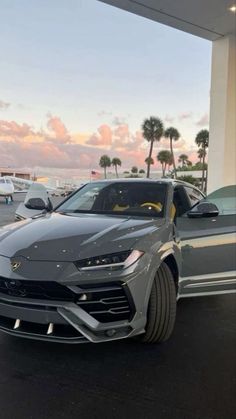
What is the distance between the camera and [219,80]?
1000cm

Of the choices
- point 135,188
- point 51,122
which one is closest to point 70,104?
point 51,122

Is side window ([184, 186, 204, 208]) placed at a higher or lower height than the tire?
higher

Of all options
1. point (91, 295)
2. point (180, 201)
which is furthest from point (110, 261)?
point (180, 201)

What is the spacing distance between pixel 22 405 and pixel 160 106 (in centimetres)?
1492

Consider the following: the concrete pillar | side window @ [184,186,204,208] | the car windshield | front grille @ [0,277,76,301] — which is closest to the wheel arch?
the car windshield

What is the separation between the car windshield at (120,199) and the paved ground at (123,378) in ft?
3.97

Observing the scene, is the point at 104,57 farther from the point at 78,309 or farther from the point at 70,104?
the point at 78,309

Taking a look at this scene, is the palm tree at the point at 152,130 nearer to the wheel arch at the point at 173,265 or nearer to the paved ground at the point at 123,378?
the wheel arch at the point at 173,265

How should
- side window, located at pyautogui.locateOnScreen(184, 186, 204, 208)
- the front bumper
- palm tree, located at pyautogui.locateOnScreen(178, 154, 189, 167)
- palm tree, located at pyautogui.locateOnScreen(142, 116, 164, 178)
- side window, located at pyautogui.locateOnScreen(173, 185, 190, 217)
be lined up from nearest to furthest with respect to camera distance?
1. the front bumper
2. side window, located at pyautogui.locateOnScreen(173, 185, 190, 217)
3. side window, located at pyautogui.locateOnScreen(184, 186, 204, 208)
4. palm tree, located at pyautogui.locateOnScreen(142, 116, 164, 178)
5. palm tree, located at pyautogui.locateOnScreen(178, 154, 189, 167)

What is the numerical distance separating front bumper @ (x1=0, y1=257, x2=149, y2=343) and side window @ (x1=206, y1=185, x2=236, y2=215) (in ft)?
6.11

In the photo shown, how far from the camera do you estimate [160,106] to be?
52.7 ft

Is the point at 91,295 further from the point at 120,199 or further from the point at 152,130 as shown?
the point at 152,130

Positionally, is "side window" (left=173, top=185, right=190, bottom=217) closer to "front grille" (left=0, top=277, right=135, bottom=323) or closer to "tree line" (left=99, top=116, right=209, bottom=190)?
"front grille" (left=0, top=277, right=135, bottom=323)

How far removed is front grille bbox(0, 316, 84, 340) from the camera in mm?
2613
